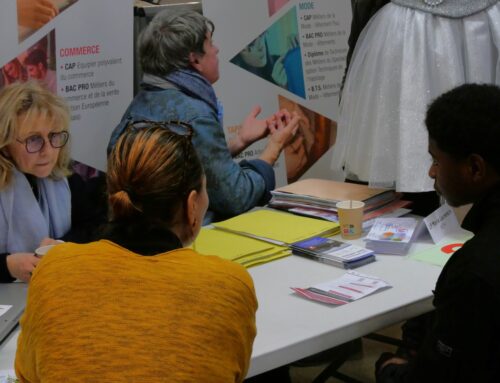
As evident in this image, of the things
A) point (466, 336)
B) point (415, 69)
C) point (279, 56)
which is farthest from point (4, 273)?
point (279, 56)

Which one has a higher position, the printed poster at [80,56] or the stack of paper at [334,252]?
the printed poster at [80,56]

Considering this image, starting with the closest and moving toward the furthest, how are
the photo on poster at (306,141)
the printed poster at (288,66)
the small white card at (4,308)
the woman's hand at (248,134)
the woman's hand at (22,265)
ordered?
the small white card at (4,308)
the woman's hand at (22,265)
the woman's hand at (248,134)
the printed poster at (288,66)
the photo on poster at (306,141)

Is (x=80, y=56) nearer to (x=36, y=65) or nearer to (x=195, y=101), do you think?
(x=36, y=65)

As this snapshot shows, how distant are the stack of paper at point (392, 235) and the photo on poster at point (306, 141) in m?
1.23

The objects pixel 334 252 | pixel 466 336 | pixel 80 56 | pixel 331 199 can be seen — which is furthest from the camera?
pixel 80 56

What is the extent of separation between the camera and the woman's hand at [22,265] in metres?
1.80

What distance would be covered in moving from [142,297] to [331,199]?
1.34m

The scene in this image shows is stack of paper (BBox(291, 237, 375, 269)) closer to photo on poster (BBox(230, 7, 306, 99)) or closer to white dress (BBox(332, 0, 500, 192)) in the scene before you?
white dress (BBox(332, 0, 500, 192))

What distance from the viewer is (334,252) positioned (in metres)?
1.97

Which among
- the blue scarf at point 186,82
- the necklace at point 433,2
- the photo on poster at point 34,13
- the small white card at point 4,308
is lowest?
the small white card at point 4,308

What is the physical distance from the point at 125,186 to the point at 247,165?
1.35 m

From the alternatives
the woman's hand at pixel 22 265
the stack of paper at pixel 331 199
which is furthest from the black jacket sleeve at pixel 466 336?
the woman's hand at pixel 22 265

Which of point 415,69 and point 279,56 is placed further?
point 279,56

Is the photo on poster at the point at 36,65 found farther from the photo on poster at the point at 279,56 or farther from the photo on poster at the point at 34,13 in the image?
the photo on poster at the point at 279,56
